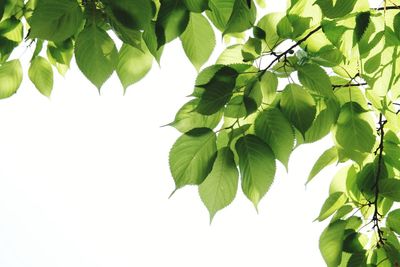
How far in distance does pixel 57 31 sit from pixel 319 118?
0.43 meters

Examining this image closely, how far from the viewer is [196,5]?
2.14 ft

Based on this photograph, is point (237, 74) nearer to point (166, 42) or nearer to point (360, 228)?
point (166, 42)

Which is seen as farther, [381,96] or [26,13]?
[26,13]

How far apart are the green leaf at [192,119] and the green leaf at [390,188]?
307mm

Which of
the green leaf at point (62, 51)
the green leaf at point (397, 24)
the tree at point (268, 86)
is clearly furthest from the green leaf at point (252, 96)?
the green leaf at point (62, 51)

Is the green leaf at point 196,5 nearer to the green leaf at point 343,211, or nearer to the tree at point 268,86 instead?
the tree at point 268,86

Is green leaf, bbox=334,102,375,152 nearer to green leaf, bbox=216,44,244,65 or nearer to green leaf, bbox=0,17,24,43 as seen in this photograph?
green leaf, bbox=216,44,244,65

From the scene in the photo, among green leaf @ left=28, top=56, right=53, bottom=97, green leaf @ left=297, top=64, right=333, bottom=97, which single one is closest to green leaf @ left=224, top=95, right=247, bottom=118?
green leaf @ left=297, top=64, right=333, bottom=97

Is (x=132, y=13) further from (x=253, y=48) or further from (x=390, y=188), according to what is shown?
(x=390, y=188)

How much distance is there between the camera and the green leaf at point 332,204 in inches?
34.7

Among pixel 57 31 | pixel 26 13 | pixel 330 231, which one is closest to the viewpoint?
pixel 57 31

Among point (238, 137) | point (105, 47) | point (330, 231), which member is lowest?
point (330, 231)

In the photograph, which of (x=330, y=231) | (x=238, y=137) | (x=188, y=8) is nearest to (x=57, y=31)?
Answer: (x=188, y=8)

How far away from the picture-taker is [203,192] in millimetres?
704
